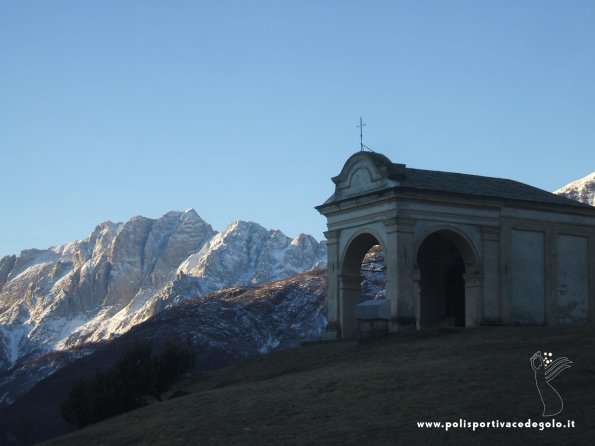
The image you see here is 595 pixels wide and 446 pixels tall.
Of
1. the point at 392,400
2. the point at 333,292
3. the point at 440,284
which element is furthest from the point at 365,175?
the point at 392,400

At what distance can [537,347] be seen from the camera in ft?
133

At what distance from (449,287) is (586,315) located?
718cm

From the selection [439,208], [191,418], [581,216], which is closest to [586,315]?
[581,216]

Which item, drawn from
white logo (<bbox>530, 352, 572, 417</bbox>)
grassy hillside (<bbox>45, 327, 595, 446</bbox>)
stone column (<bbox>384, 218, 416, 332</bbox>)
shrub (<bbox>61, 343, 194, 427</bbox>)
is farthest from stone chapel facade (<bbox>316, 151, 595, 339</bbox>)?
white logo (<bbox>530, 352, 572, 417</bbox>)

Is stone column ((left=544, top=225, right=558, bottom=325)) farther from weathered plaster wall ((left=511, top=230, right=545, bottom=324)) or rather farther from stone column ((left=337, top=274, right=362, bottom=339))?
stone column ((left=337, top=274, right=362, bottom=339))

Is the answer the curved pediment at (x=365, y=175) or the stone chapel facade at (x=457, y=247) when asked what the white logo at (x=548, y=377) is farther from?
the curved pediment at (x=365, y=175)

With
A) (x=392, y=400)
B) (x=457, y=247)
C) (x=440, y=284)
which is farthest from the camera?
(x=440, y=284)

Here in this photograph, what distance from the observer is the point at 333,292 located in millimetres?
58062

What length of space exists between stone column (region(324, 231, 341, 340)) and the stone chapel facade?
58mm

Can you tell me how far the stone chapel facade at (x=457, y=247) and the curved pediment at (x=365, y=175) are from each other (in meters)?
0.05

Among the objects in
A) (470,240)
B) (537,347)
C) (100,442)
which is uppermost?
(470,240)

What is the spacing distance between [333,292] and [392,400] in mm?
23871

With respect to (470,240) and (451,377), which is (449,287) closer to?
(470,240)

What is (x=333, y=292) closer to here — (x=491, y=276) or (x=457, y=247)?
(x=457, y=247)
